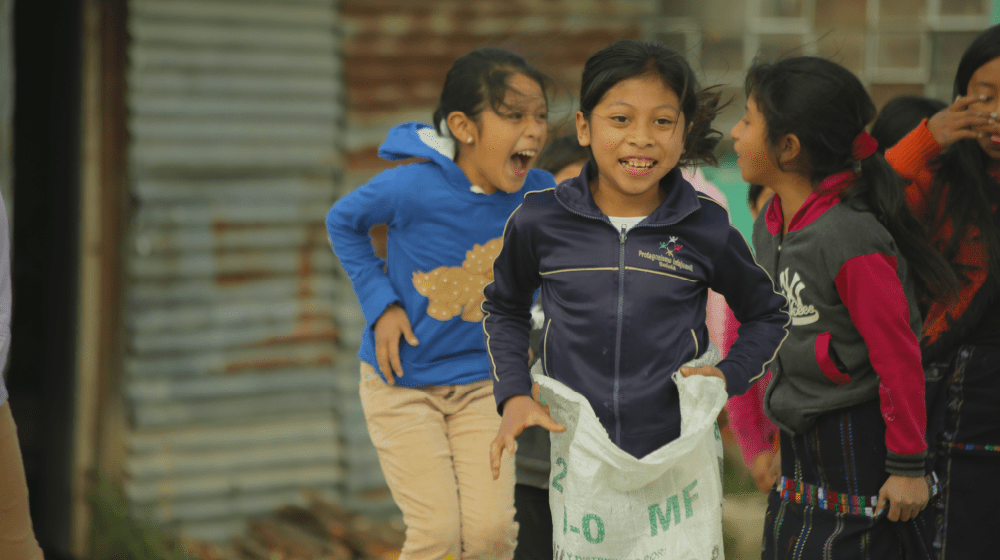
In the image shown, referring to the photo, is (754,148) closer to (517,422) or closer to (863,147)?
(863,147)

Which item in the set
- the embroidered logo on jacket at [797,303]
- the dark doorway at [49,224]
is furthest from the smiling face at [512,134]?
the dark doorway at [49,224]

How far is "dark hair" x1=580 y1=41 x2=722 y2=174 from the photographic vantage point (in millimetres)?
2160

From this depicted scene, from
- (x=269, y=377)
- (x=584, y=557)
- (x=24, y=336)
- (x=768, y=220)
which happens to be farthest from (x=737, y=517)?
(x=24, y=336)

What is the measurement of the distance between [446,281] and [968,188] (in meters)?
1.53

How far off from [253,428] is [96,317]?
1030mm

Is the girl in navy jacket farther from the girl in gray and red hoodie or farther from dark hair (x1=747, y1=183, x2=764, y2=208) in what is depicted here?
dark hair (x1=747, y1=183, x2=764, y2=208)

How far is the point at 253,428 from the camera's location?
520cm

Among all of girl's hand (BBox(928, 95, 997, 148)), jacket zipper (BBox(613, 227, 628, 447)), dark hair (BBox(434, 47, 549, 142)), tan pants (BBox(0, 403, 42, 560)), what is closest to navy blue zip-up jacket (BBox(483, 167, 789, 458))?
jacket zipper (BBox(613, 227, 628, 447))

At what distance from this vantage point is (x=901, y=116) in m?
3.29

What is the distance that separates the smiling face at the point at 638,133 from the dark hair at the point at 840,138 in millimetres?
453

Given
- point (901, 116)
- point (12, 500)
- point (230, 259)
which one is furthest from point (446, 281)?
point (230, 259)

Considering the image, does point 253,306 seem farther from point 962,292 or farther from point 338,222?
point 962,292

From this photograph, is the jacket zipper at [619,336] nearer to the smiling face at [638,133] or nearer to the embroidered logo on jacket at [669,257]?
the embroidered logo on jacket at [669,257]

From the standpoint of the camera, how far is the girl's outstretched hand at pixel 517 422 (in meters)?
1.95
